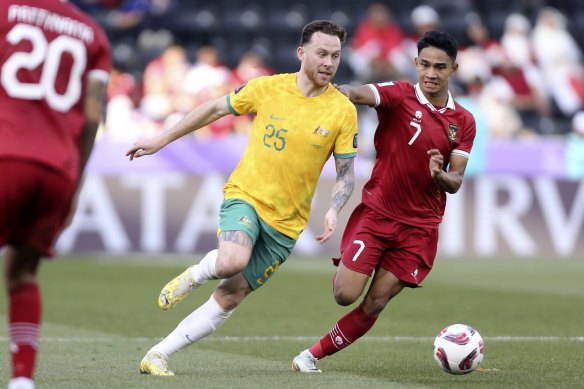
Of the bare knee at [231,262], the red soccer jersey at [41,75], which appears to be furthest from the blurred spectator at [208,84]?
the red soccer jersey at [41,75]

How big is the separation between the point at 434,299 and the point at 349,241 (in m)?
5.18

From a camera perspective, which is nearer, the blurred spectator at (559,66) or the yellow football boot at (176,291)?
the yellow football boot at (176,291)

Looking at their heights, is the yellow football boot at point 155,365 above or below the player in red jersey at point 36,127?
below

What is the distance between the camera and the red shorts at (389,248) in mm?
A: 8039

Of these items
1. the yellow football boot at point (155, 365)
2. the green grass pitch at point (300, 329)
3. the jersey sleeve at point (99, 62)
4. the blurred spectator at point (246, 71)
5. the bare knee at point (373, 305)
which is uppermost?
the jersey sleeve at point (99, 62)

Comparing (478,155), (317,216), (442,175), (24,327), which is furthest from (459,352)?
(478,155)

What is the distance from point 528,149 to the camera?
18.4 metres

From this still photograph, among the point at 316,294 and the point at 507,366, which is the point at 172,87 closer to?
the point at 316,294

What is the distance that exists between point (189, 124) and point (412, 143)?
155cm

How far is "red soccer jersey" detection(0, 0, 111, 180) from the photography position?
5539mm

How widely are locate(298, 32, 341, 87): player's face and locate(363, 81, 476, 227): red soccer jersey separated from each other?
1.60 ft

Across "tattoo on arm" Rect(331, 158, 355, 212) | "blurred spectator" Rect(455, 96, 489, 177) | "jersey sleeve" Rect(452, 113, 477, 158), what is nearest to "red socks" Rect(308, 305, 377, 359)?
"tattoo on arm" Rect(331, 158, 355, 212)

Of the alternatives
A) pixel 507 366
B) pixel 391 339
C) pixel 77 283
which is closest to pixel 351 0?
pixel 77 283

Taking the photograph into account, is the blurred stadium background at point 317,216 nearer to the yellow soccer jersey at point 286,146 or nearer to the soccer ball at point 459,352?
the soccer ball at point 459,352
